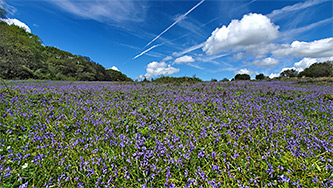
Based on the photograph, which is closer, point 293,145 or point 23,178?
point 23,178

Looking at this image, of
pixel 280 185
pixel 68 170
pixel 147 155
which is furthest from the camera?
pixel 147 155

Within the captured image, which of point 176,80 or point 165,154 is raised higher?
point 176,80

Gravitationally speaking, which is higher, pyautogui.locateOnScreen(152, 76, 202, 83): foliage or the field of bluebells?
pyautogui.locateOnScreen(152, 76, 202, 83): foliage

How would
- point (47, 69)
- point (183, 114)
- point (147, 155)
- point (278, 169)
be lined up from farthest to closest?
point (47, 69)
point (183, 114)
point (147, 155)
point (278, 169)

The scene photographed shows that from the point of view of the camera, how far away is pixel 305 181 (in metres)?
1.85

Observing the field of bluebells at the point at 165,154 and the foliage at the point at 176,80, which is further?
the foliage at the point at 176,80

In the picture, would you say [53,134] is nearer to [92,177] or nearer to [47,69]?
Answer: [92,177]

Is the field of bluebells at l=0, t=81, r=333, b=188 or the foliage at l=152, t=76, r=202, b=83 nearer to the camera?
the field of bluebells at l=0, t=81, r=333, b=188

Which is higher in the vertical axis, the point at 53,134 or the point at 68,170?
the point at 53,134

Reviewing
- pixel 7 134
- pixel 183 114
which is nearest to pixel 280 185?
pixel 183 114

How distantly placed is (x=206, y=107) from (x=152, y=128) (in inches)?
78.4

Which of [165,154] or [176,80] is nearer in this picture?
[165,154]

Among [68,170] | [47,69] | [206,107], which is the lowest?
[68,170]

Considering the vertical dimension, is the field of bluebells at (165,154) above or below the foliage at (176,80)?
below
